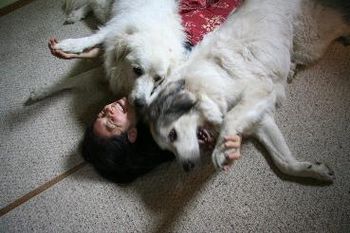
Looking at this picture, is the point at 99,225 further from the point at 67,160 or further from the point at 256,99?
the point at 256,99

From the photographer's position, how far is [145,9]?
171 centimetres

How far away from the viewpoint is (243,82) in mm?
1441

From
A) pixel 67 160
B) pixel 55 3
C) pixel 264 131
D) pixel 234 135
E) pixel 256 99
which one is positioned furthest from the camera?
pixel 55 3

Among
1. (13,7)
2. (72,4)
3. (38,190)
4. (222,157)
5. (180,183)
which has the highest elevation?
(222,157)

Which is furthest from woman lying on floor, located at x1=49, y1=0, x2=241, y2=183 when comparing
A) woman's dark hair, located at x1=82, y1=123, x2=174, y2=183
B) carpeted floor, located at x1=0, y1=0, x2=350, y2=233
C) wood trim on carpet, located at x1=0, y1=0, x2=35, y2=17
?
wood trim on carpet, located at x1=0, y1=0, x2=35, y2=17

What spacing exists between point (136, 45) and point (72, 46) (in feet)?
1.19

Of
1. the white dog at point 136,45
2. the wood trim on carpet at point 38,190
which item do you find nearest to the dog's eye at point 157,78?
the white dog at point 136,45

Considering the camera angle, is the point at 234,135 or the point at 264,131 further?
the point at 264,131

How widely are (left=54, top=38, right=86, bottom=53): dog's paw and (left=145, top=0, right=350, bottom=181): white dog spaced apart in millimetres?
469

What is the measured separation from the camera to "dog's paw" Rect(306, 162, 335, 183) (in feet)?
4.60

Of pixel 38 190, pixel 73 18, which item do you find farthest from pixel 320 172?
pixel 73 18

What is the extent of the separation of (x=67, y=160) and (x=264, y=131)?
0.89 m

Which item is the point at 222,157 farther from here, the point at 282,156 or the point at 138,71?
the point at 138,71

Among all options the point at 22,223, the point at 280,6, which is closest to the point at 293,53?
the point at 280,6
